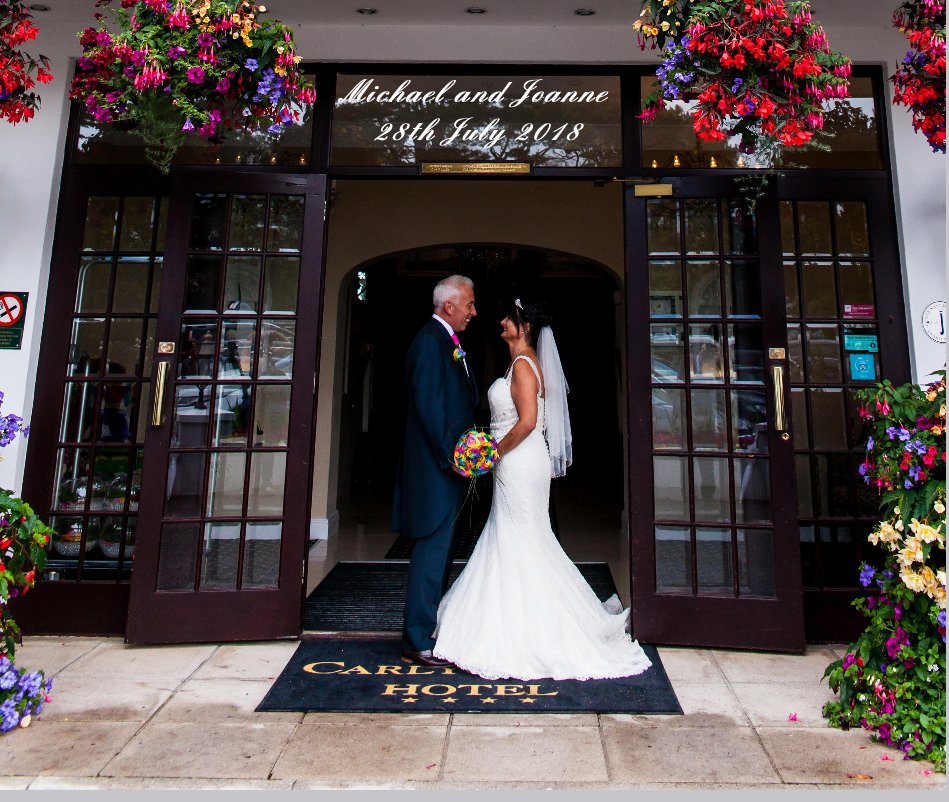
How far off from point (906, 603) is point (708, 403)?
1.29 m

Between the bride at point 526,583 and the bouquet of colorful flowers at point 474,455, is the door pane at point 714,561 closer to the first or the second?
the bride at point 526,583

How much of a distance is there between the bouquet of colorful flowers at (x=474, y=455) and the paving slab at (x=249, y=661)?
125 centimetres

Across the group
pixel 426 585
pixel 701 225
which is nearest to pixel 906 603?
pixel 426 585

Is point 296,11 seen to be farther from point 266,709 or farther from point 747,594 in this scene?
point 747,594

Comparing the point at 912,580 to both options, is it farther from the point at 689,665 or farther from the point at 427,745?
the point at 427,745

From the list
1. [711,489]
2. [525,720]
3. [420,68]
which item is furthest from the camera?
[420,68]

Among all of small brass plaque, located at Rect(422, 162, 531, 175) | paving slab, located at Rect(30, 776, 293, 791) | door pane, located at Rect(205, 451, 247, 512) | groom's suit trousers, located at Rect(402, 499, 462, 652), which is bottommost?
paving slab, located at Rect(30, 776, 293, 791)

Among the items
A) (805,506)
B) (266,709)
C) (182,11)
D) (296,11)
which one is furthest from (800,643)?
(296,11)

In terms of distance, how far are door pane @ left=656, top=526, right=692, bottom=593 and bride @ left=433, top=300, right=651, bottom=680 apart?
12.3 inches

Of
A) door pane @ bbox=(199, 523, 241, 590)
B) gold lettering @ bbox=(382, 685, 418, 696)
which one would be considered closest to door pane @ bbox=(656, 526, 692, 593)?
gold lettering @ bbox=(382, 685, 418, 696)

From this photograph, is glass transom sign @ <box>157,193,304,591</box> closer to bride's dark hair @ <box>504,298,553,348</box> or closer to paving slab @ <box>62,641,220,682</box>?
paving slab @ <box>62,641,220,682</box>

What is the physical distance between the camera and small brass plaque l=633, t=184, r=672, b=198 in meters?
3.26

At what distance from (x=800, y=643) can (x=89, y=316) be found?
4.06 meters

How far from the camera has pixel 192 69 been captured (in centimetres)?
252
